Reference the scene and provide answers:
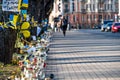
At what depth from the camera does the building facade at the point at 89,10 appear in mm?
132625

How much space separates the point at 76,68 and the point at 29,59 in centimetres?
569

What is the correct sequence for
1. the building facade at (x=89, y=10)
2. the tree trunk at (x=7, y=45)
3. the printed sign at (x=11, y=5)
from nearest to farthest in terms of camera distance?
the printed sign at (x=11, y=5)
the tree trunk at (x=7, y=45)
the building facade at (x=89, y=10)

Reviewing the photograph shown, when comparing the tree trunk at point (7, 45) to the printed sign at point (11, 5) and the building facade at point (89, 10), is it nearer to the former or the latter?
the printed sign at point (11, 5)

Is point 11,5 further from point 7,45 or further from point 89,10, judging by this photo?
point 89,10

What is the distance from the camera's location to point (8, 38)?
60.9 ft

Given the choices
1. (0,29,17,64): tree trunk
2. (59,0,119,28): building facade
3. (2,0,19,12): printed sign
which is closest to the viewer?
(2,0,19,12): printed sign

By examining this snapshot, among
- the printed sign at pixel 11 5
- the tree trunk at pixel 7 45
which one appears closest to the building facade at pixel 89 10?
the tree trunk at pixel 7 45

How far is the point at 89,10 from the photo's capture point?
13462 centimetres

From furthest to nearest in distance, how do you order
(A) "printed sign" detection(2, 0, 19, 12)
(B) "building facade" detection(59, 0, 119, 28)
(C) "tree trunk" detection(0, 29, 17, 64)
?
(B) "building facade" detection(59, 0, 119, 28), (C) "tree trunk" detection(0, 29, 17, 64), (A) "printed sign" detection(2, 0, 19, 12)

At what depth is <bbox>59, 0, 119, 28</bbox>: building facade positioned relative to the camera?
5221 inches

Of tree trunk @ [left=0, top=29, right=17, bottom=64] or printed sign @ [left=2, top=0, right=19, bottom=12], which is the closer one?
printed sign @ [left=2, top=0, right=19, bottom=12]

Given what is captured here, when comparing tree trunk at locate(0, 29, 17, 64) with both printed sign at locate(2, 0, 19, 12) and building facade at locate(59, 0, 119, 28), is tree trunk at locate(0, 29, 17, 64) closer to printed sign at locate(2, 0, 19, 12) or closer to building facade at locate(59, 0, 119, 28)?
printed sign at locate(2, 0, 19, 12)

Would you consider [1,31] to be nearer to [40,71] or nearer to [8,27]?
[8,27]

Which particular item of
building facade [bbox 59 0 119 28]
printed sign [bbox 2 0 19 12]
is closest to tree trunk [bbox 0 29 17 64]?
printed sign [bbox 2 0 19 12]
